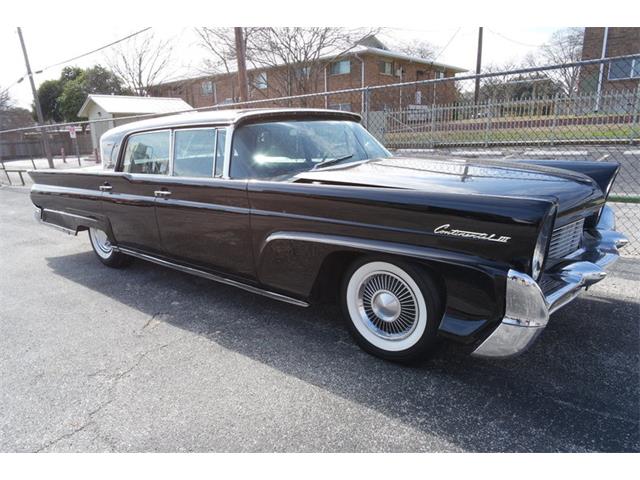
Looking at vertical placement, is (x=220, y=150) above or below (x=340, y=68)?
below

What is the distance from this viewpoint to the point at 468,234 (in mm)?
2223

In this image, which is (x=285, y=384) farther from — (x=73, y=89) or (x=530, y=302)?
(x=73, y=89)

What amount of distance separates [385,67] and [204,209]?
25.4m

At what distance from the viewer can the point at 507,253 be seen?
7.04 ft

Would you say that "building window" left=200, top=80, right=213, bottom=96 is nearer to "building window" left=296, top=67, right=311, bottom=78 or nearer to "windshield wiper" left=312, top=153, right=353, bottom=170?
"building window" left=296, top=67, right=311, bottom=78

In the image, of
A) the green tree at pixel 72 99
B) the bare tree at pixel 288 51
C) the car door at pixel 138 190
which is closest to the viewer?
the car door at pixel 138 190

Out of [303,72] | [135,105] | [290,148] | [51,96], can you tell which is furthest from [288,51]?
[51,96]

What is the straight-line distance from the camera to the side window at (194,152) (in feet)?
11.5

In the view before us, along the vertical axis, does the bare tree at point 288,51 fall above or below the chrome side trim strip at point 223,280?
above

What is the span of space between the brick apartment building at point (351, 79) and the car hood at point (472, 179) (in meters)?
13.2

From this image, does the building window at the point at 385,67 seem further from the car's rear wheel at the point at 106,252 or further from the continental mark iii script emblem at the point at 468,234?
the continental mark iii script emblem at the point at 468,234

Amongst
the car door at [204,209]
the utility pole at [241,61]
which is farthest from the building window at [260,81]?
the car door at [204,209]

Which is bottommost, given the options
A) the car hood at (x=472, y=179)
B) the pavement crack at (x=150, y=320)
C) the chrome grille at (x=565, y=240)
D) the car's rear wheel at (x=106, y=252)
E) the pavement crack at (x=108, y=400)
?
the pavement crack at (x=150, y=320)

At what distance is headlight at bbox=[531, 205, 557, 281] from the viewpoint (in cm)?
212
